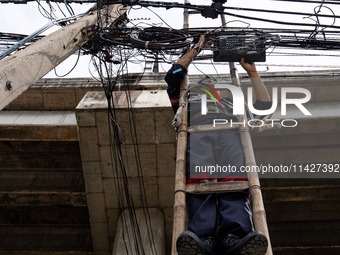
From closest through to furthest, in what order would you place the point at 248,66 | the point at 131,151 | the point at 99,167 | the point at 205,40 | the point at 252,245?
the point at 252,245, the point at 248,66, the point at 205,40, the point at 131,151, the point at 99,167

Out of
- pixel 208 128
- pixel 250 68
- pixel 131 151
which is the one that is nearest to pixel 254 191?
pixel 208 128

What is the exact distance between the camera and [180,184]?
3896 mm

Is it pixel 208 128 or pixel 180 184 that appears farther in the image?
pixel 208 128

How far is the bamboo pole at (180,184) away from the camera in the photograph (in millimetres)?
3502

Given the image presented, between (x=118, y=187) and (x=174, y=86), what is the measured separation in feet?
10.8

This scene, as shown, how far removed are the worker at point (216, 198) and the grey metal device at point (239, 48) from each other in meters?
0.13

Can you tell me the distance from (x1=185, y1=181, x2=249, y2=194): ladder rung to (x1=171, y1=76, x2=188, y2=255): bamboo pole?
0.38 ft

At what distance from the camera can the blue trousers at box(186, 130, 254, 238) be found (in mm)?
3611

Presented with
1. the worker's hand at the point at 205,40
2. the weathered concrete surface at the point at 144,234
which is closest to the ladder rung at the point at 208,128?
the worker's hand at the point at 205,40

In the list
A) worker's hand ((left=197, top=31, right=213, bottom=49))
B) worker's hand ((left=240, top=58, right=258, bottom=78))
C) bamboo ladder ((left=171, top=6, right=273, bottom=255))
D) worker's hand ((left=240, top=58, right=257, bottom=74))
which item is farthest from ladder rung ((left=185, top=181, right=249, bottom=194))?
worker's hand ((left=197, top=31, right=213, bottom=49))

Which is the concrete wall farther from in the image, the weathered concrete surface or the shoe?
the shoe

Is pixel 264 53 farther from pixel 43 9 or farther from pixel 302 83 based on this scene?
pixel 43 9

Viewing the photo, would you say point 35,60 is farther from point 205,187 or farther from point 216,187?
point 216,187

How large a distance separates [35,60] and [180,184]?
2174mm
